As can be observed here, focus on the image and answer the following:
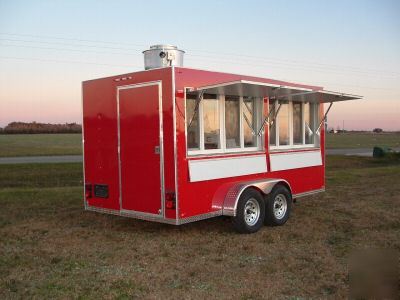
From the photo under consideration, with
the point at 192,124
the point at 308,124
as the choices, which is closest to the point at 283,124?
the point at 308,124

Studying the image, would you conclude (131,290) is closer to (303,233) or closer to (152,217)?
(152,217)

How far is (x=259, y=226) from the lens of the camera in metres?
7.62

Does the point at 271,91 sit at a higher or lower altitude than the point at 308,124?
higher

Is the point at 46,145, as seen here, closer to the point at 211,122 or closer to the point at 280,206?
the point at 280,206

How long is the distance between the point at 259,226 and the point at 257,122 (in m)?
1.84

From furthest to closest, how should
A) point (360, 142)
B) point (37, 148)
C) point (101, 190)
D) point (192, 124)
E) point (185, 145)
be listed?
point (360, 142), point (37, 148), point (101, 190), point (192, 124), point (185, 145)

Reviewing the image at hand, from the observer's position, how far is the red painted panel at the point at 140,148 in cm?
697

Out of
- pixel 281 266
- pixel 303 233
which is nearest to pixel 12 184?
pixel 303 233

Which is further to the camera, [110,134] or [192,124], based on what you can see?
[110,134]

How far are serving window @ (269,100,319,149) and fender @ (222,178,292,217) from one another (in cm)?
101

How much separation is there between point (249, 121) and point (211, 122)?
97cm

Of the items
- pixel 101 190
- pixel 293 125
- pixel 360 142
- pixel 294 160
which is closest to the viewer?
pixel 101 190

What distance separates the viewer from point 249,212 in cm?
756

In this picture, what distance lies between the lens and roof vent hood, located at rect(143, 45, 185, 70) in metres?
7.50
